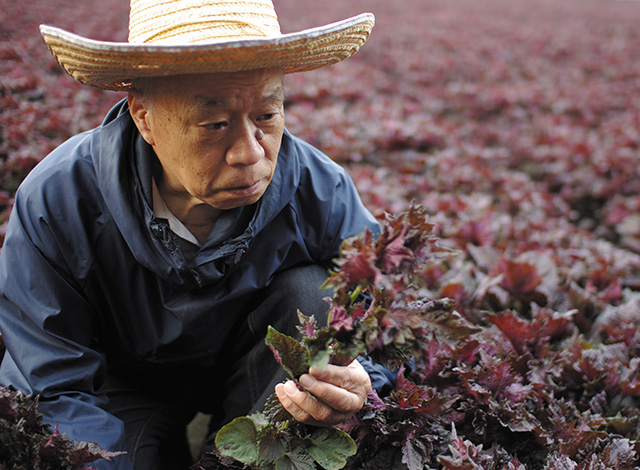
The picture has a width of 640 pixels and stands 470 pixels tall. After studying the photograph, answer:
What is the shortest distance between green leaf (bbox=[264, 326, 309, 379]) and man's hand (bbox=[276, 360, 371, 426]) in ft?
0.13

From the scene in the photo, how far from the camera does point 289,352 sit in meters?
1.31

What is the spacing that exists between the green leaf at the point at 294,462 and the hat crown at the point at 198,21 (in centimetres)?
113

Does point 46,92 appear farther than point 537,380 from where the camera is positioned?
Yes

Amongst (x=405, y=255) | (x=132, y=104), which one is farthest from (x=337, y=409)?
(x=132, y=104)

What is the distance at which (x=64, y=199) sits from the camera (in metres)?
1.57

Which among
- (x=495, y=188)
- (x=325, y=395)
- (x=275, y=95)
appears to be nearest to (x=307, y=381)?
(x=325, y=395)

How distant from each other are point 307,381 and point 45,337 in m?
0.85

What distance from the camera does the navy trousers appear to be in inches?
71.6

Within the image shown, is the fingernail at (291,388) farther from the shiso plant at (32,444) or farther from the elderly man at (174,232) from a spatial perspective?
the shiso plant at (32,444)

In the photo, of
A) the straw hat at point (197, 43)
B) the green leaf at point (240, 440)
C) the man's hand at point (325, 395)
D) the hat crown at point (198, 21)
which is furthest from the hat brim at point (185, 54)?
the green leaf at point (240, 440)

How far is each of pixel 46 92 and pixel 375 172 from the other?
129 inches

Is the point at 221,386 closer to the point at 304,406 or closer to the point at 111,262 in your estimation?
the point at 111,262

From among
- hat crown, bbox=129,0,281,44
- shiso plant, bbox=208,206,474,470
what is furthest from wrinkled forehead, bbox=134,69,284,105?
shiso plant, bbox=208,206,474,470

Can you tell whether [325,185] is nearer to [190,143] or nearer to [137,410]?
[190,143]
